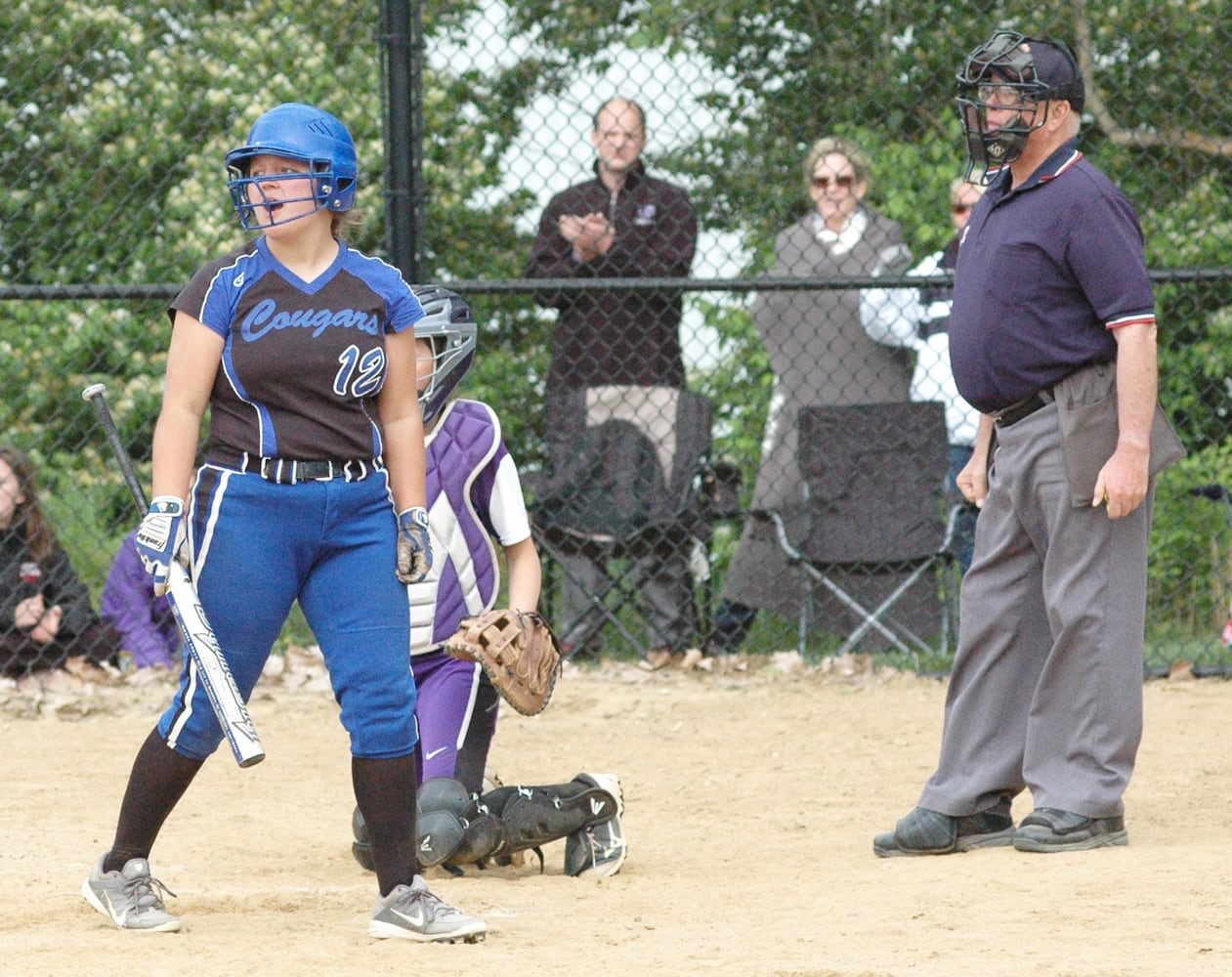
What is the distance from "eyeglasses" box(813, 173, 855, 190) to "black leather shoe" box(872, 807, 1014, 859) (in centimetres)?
316

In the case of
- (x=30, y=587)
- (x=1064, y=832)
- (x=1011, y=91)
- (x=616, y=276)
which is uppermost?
(x=1011, y=91)

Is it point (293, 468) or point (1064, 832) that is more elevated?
point (293, 468)

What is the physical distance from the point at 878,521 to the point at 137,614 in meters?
2.89

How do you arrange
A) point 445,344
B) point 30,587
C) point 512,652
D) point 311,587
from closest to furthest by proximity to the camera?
point 311,587, point 512,652, point 445,344, point 30,587

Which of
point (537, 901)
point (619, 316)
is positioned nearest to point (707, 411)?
point (619, 316)

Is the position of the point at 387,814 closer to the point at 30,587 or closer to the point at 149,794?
the point at 149,794

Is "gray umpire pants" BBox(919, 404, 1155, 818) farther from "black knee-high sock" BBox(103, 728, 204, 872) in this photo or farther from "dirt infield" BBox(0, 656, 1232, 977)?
"black knee-high sock" BBox(103, 728, 204, 872)

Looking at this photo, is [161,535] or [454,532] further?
[454,532]

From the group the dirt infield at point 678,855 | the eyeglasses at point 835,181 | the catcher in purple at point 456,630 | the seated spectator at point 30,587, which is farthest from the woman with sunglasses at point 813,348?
the catcher in purple at point 456,630

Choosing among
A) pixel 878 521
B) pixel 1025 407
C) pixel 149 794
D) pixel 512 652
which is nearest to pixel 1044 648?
pixel 1025 407

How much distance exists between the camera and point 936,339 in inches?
263

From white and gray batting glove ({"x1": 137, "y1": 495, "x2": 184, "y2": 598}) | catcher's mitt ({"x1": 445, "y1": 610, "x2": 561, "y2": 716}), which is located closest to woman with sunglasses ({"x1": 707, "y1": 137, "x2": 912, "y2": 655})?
catcher's mitt ({"x1": 445, "y1": 610, "x2": 561, "y2": 716})

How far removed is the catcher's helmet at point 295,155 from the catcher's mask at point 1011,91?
1.58 m

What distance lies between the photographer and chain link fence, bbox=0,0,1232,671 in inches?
261
